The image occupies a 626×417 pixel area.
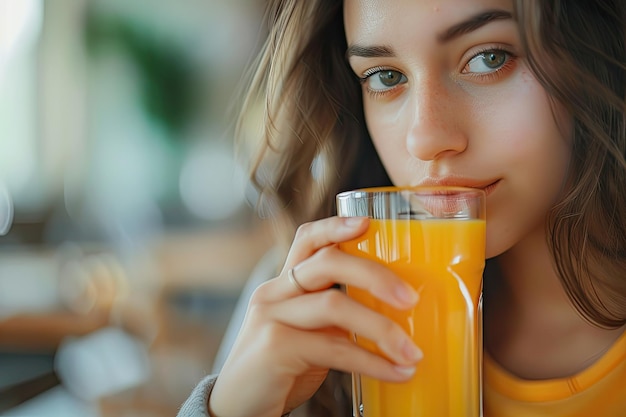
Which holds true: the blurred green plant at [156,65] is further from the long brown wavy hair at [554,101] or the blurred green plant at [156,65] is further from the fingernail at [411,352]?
the fingernail at [411,352]

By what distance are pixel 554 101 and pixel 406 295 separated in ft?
1.19

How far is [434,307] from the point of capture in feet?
2.60

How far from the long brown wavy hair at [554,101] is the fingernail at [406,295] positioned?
33 centimetres

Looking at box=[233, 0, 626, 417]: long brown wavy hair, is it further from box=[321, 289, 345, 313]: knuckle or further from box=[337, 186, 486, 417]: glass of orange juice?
box=[321, 289, 345, 313]: knuckle

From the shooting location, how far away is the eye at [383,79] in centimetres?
107

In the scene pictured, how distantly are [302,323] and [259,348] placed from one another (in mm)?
74

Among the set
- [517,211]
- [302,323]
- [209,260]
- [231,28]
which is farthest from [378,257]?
[231,28]

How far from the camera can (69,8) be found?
10.3ft

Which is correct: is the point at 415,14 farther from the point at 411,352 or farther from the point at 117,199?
the point at 117,199

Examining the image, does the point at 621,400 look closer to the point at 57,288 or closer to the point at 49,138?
the point at 57,288

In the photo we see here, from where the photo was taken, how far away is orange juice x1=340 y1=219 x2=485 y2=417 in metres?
0.78

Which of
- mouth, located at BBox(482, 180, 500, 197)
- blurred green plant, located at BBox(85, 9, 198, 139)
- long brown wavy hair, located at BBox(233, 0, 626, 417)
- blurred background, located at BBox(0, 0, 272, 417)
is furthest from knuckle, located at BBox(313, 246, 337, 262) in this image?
blurred green plant, located at BBox(85, 9, 198, 139)

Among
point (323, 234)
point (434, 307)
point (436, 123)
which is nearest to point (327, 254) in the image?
point (323, 234)

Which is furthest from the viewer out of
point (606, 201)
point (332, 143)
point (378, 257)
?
point (332, 143)
